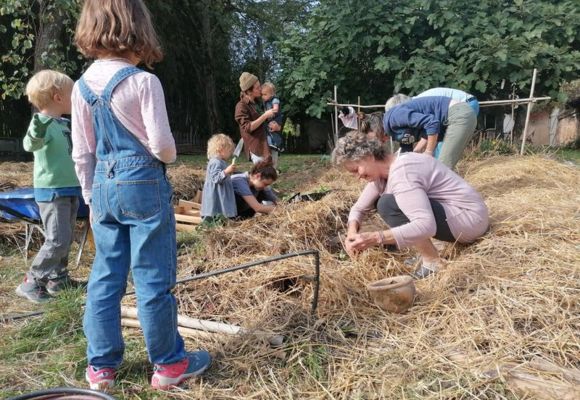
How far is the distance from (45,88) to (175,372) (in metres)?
2.06

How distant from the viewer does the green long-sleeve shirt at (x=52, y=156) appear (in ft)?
10.1

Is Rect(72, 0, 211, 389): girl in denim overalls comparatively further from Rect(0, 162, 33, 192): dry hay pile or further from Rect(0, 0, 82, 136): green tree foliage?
Rect(0, 0, 82, 136): green tree foliage

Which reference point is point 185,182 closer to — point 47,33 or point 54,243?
point 54,243

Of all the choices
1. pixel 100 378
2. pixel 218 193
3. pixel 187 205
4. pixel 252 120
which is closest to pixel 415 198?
pixel 100 378

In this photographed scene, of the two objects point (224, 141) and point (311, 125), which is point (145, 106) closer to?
point (224, 141)

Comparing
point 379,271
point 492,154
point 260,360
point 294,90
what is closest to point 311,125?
point 294,90

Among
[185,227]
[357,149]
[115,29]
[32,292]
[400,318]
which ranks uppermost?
[115,29]

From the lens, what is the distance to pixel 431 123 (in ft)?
13.6

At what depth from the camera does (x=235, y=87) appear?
1522cm

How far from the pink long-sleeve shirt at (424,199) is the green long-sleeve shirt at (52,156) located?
1827 millimetres

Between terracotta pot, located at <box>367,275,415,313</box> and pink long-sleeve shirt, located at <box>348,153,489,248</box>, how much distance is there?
0.23 metres

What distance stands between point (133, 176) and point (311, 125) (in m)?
13.4

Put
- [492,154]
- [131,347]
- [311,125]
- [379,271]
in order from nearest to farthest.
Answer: [131,347]
[379,271]
[492,154]
[311,125]

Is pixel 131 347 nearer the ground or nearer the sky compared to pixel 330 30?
nearer the ground
